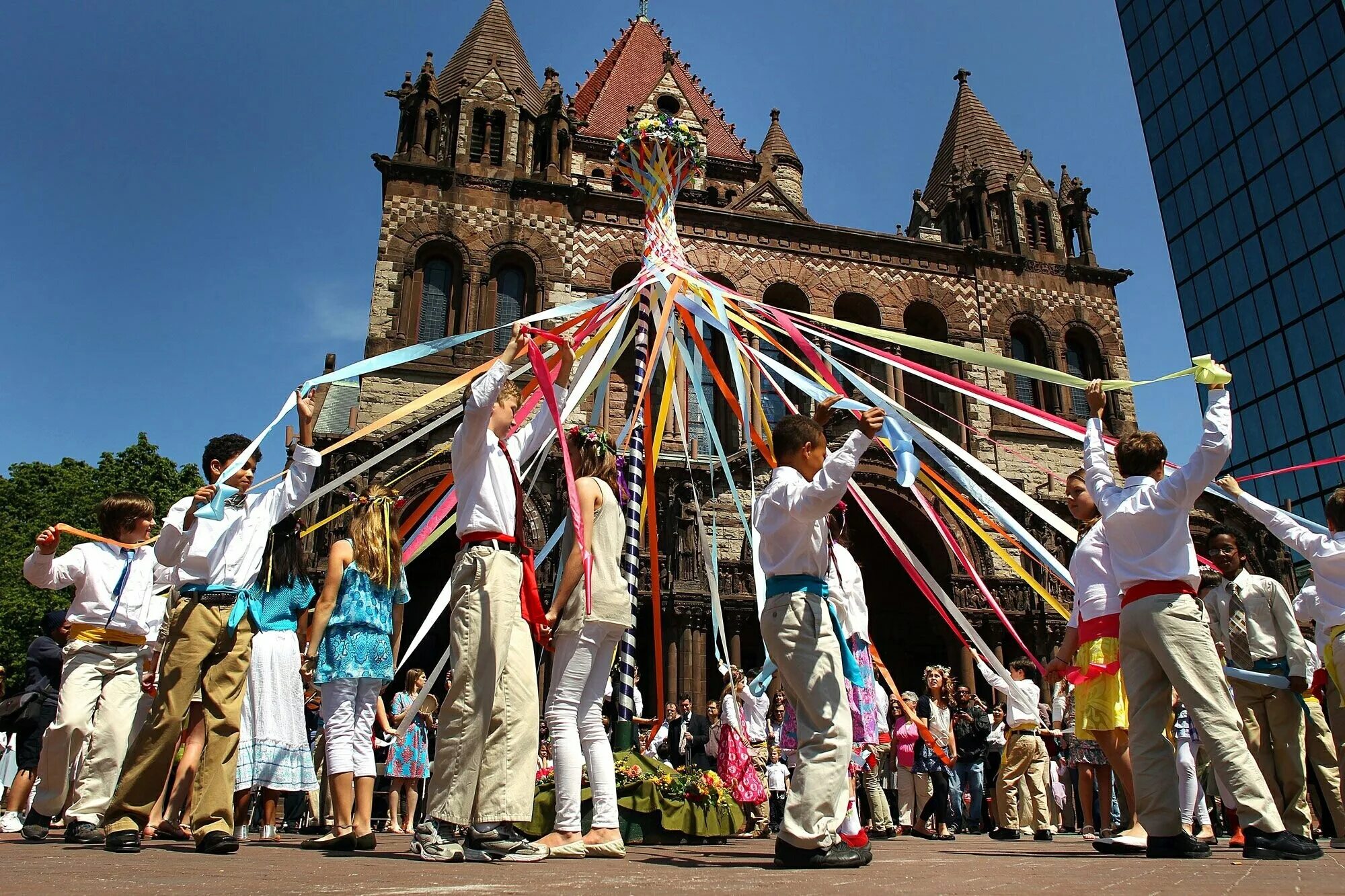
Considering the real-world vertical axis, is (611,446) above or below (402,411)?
below

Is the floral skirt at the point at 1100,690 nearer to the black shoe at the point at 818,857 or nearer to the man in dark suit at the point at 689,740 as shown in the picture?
the black shoe at the point at 818,857

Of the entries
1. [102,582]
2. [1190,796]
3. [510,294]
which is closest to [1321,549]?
[1190,796]

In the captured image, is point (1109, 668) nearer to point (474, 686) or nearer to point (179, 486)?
→ point (474, 686)

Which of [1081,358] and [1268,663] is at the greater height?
[1081,358]

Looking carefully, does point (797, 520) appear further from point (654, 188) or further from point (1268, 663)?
point (654, 188)

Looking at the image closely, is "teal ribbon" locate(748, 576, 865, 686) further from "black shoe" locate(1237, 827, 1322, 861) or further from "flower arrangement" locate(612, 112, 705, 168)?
"flower arrangement" locate(612, 112, 705, 168)

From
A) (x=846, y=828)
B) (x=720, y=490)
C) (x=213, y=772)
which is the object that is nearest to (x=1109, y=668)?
(x=846, y=828)

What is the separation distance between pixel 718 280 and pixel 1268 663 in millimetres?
14620

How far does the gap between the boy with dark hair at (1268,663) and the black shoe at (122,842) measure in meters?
5.52

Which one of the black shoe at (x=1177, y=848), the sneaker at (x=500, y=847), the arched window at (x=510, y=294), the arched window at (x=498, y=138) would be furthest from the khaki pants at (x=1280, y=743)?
the arched window at (x=498, y=138)

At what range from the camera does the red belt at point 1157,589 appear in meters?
4.03

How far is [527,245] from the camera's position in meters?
18.6

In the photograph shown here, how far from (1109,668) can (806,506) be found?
2.45m

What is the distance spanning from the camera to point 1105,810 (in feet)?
24.0
